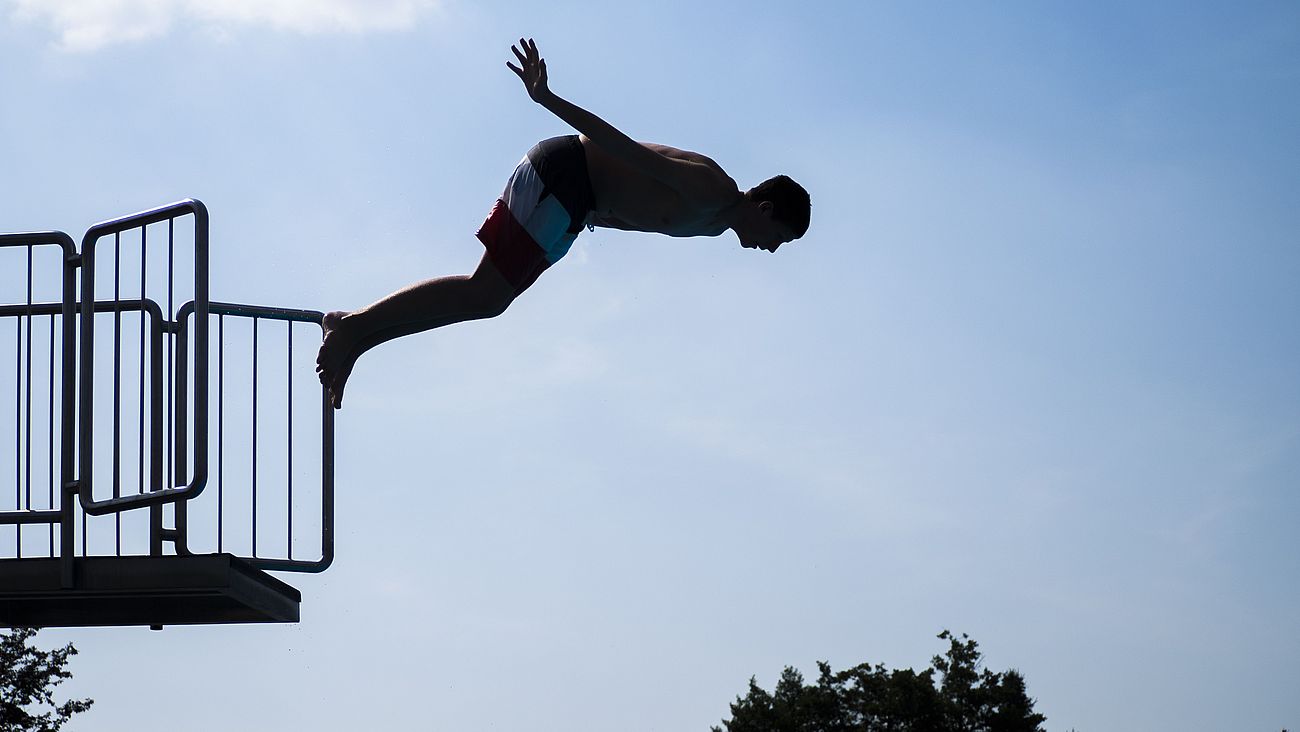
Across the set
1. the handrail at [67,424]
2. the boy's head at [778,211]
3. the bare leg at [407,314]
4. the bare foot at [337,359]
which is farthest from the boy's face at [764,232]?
the handrail at [67,424]

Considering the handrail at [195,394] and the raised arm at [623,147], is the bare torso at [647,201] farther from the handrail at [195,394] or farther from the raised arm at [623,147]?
the handrail at [195,394]

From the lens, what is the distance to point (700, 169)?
6.32 m

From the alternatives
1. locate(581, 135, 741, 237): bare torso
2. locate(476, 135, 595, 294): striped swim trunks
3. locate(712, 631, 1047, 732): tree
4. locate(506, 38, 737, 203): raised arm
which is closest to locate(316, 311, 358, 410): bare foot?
locate(476, 135, 595, 294): striped swim trunks

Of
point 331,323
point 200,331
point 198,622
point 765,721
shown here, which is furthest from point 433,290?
point 765,721

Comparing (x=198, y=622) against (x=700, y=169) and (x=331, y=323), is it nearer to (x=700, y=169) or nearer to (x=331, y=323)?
(x=331, y=323)

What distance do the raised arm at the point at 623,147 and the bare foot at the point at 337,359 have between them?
1.65 metres

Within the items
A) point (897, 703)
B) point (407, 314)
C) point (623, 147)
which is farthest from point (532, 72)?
point (897, 703)

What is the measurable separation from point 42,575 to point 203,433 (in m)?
0.85

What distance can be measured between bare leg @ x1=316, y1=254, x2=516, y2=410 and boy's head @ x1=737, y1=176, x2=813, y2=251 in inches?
46.0

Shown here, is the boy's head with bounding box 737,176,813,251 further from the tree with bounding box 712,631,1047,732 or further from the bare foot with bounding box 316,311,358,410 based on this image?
the tree with bounding box 712,631,1047,732

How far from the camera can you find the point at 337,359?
703cm

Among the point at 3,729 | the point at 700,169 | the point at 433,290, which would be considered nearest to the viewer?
the point at 700,169

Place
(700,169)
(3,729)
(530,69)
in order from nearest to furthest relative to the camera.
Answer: (530,69), (700,169), (3,729)

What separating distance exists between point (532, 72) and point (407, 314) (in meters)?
1.64
